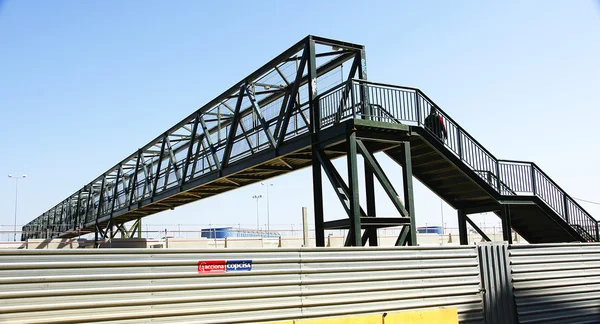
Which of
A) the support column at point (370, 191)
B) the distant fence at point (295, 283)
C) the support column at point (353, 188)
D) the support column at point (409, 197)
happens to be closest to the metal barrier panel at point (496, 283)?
the distant fence at point (295, 283)

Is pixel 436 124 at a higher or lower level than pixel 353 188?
higher

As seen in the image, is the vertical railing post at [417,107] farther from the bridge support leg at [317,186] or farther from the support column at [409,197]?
the bridge support leg at [317,186]

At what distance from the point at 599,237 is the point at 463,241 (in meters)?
5.00

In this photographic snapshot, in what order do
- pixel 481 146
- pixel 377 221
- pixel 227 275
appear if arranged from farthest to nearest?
pixel 481 146 → pixel 377 221 → pixel 227 275

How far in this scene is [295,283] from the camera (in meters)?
8.73

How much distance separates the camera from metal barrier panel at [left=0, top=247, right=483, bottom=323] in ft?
22.8

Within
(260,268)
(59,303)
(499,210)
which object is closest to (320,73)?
(499,210)

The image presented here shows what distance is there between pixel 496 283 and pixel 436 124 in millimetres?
6500

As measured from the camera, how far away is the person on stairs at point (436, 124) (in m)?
16.2

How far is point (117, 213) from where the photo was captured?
38781 mm

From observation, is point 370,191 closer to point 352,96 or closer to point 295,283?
point 352,96

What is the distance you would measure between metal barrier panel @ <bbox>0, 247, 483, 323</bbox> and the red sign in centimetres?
1

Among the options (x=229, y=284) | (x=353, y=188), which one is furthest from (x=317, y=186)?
(x=229, y=284)

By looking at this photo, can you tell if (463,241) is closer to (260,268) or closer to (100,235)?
(260,268)
